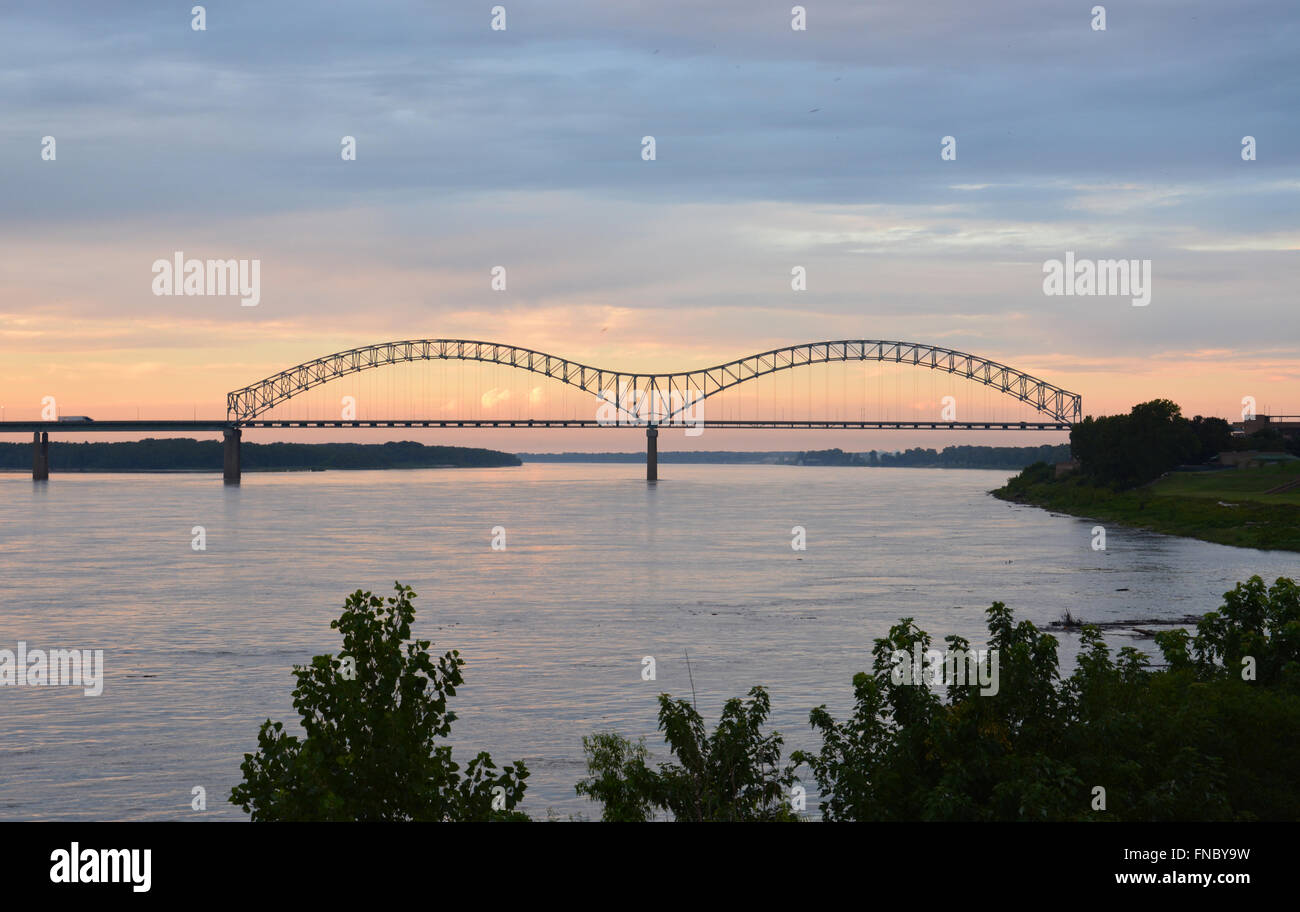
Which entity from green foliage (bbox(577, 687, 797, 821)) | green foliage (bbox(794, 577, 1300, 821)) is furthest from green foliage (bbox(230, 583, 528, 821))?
green foliage (bbox(794, 577, 1300, 821))

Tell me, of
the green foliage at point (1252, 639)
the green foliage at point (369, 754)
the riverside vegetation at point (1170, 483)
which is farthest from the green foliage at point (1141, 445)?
the green foliage at point (369, 754)

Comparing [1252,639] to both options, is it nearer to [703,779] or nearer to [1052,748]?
[1052,748]

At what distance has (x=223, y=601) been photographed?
48750mm

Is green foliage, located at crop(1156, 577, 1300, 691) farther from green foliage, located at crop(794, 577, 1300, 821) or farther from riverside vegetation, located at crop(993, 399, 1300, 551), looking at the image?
riverside vegetation, located at crop(993, 399, 1300, 551)

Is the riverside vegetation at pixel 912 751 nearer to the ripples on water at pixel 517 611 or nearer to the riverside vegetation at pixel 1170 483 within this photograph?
the ripples on water at pixel 517 611

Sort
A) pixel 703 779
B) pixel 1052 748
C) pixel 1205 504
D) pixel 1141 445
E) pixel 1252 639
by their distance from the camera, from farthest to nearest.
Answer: pixel 1141 445, pixel 1205 504, pixel 1252 639, pixel 703 779, pixel 1052 748

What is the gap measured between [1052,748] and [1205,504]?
98.2 metres

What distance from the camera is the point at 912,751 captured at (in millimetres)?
13711

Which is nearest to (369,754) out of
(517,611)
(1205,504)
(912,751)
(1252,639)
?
(912,751)

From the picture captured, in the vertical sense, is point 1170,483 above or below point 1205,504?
above

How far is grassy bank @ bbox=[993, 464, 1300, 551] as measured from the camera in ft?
269

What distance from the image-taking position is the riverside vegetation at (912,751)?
12.0 m

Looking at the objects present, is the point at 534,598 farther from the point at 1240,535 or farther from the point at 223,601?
the point at 1240,535
